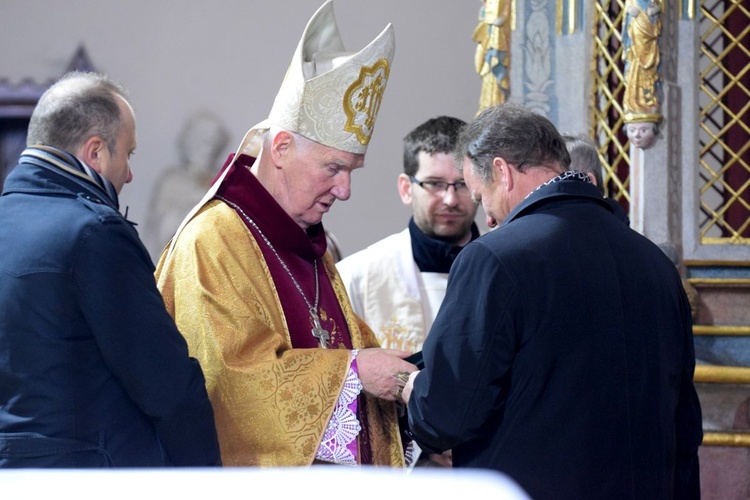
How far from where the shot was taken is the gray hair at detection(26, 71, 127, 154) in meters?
2.08

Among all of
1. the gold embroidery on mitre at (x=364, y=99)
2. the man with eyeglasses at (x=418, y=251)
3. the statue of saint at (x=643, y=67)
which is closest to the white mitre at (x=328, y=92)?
the gold embroidery on mitre at (x=364, y=99)

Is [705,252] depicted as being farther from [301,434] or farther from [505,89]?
[301,434]

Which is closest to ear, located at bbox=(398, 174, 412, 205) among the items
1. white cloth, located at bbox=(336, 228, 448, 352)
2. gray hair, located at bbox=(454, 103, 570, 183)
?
white cloth, located at bbox=(336, 228, 448, 352)

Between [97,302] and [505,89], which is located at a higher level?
[505,89]

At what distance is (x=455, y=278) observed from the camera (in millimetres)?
1911

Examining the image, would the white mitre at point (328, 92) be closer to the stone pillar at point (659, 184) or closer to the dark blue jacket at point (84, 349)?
the dark blue jacket at point (84, 349)

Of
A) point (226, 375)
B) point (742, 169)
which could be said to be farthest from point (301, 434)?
point (742, 169)

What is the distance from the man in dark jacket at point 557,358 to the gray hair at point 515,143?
6cm

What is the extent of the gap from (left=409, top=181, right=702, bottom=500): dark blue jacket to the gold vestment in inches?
10.4

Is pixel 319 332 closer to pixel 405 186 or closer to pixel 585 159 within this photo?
pixel 585 159

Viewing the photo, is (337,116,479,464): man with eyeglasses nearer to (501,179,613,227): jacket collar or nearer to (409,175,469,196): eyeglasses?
(409,175,469,196): eyeglasses

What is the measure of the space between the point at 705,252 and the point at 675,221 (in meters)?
0.15

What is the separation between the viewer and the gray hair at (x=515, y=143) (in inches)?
79.5

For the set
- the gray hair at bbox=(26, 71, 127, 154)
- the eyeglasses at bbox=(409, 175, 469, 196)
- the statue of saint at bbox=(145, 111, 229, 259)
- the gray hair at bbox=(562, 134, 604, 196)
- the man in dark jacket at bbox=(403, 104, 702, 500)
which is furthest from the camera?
the statue of saint at bbox=(145, 111, 229, 259)
